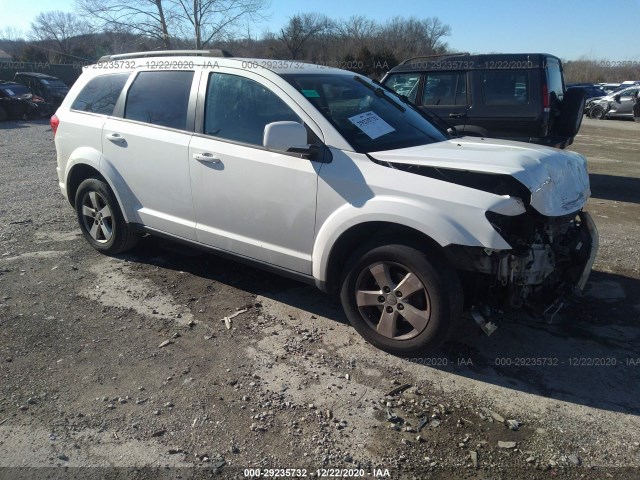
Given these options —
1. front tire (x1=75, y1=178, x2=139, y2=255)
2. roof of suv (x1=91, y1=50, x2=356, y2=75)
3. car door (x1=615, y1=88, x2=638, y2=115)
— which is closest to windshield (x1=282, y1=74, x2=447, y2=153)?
roof of suv (x1=91, y1=50, x2=356, y2=75)

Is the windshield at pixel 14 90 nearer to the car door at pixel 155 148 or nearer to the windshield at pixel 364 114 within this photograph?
the car door at pixel 155 148

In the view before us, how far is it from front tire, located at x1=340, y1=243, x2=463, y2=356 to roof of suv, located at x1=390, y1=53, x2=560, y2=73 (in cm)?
601

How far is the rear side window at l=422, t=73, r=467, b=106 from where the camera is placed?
335 inches

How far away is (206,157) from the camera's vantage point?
4.06 m

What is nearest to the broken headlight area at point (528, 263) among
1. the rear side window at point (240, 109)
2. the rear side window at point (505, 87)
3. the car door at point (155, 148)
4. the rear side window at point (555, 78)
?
the rear side window at point (240, 109)

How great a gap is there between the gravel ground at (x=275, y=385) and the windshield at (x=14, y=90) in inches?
745

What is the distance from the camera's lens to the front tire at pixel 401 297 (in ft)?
10.5

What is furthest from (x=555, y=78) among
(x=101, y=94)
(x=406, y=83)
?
(x=101, y=94)

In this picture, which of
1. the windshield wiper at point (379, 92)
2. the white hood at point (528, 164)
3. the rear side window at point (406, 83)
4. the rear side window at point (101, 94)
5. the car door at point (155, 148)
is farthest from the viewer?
the rear side window at point (406, 83)

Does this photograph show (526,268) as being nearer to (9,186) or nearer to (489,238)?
(489,238)

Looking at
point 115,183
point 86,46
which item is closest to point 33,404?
point 115,183

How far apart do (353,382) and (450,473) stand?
2.88 ft

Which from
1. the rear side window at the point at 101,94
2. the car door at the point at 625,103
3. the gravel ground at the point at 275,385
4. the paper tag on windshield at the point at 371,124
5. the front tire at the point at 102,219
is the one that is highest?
the rear side window at the point at 101,94

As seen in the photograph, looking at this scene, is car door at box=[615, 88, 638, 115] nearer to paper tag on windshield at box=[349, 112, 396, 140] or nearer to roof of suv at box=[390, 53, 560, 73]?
roof of suv at box=[390, 53, 560, 73]
